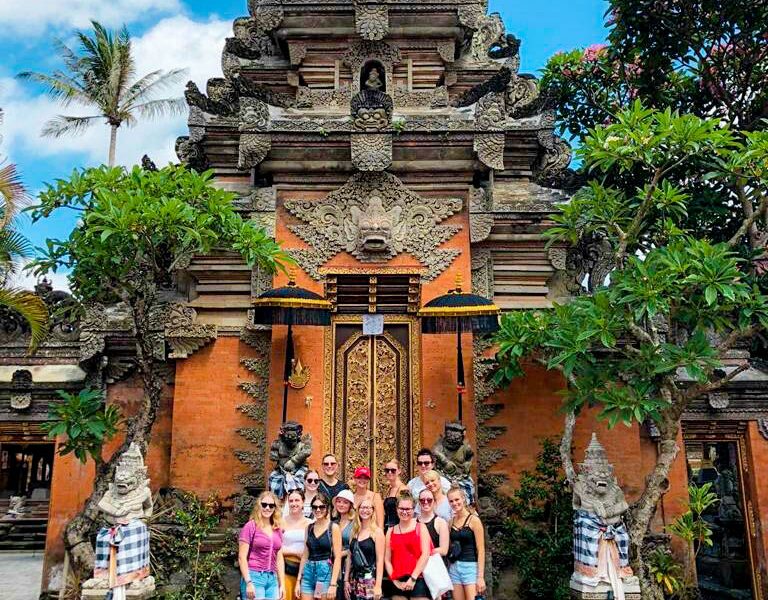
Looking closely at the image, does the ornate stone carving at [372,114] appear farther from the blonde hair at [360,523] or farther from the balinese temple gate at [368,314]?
the blonde hair at [360,523]

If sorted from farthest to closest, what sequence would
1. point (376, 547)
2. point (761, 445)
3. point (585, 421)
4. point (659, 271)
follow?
1. point (761, 445)
2. point (585, 421)
3. point (659, 271)
4. point (376, 547)

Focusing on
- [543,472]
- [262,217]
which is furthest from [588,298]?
[262,217]

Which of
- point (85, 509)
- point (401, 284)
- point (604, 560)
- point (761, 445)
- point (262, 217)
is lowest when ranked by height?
point (604, 560)

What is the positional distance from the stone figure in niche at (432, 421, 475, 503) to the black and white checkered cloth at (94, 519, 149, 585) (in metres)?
3.66

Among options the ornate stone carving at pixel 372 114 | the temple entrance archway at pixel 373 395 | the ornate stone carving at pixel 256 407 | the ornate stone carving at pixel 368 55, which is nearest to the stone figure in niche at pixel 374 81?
the ornate stone carving at pixel 368 55

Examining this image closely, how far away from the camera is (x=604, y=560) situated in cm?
752

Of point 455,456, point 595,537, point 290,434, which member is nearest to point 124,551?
point 290,434

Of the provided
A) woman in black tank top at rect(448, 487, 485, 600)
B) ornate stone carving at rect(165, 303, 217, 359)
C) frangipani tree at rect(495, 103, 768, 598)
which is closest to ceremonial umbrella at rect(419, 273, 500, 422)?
frangipani tree at rect(495, 103, 768, 598)

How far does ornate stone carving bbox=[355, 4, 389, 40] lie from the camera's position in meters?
11.4

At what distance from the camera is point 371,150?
393 inches

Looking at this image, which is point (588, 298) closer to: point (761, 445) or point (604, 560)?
point (604, 560)

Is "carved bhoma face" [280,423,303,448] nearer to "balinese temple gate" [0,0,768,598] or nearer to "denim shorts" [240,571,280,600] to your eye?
"balinese temple gate" [0,0,768,598]

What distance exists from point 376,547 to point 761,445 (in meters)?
8.48

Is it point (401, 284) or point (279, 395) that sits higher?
point (401, 284)
